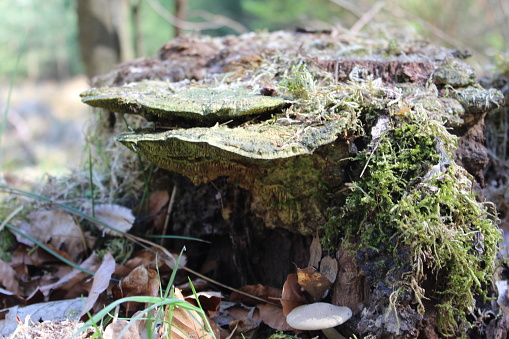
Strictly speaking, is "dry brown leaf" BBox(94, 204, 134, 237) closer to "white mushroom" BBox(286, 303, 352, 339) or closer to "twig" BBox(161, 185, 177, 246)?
"twig" BBox(161, 185, 177, 246)

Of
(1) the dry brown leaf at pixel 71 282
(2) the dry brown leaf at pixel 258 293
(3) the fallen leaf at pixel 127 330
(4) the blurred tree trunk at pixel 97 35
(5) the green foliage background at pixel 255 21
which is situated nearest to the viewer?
(3) the fallen leaf at pixel 127 330

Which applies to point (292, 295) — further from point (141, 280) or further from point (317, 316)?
point (141, 280)

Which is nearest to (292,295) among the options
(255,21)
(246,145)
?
(246,145)

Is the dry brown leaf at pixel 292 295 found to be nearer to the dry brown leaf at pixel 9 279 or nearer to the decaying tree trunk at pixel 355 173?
the decaying tree trunk at pixel 355 173

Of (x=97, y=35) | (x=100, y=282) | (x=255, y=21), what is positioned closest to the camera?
(x=100, y=282)

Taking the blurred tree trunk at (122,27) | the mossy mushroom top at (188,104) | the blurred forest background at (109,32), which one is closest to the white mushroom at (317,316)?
the mossy mushroom top at (188,104)

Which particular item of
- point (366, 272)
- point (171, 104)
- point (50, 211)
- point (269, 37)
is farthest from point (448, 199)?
point (50, 211)

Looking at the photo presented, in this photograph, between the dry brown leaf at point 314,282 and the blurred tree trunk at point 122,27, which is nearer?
the dry brown leaf at point 314,282

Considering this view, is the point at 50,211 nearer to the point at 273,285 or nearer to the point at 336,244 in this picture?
the point at 273,285
